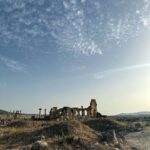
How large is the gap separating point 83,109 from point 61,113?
5.98m

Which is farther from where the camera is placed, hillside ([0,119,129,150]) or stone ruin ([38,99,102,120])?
stone ruin ([38,99,102,120])

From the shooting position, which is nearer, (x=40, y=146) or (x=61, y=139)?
(x=40, y=146)

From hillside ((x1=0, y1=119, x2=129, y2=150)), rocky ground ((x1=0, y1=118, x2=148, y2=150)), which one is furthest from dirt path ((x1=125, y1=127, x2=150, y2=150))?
hillside ((x1=0, y1=119, x2=129, y2=150))

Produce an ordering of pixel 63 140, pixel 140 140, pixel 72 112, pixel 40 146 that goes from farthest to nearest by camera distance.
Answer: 1. pixel 72 112
2. pixel 140 140
3. pixel 63 140
4. pixel 40 146

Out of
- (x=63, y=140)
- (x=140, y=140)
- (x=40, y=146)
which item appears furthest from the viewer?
(x=140, y=140)

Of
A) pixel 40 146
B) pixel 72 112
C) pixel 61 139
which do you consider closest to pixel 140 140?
pixel 61 139

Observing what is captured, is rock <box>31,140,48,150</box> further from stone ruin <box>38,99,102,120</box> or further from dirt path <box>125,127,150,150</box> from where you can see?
stone ruin <box>38,99,102,120</box>

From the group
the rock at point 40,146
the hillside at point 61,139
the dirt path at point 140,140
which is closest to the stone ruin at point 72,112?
the hillside at point 61,139

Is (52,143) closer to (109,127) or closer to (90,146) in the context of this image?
(90,146)

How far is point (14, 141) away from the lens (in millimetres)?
20812

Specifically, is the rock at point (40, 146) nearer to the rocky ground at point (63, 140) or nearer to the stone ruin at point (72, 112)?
the rocky ground at point (63, 140)

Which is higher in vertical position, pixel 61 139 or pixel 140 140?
pixel 61 139

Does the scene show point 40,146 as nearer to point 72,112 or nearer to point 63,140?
point 63,140

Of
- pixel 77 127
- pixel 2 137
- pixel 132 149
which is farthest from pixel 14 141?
pixel 132 149
